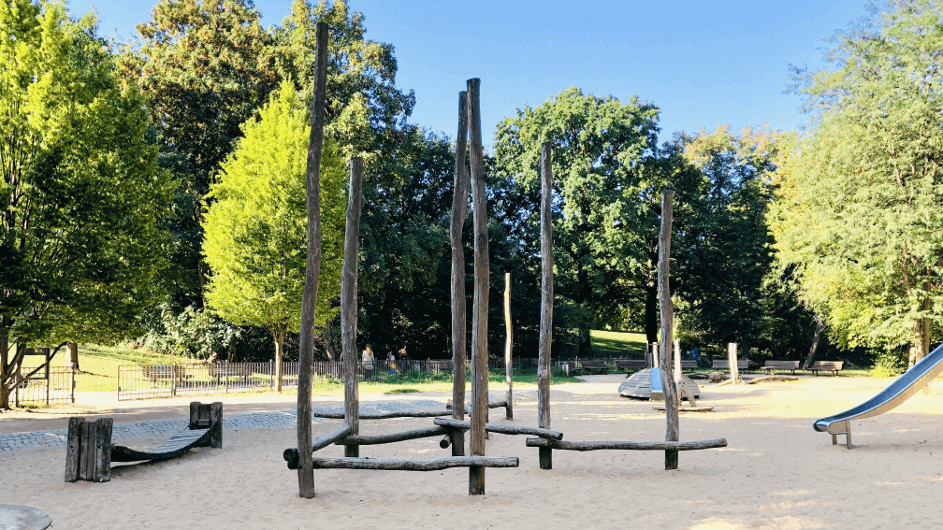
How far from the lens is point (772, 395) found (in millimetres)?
22469

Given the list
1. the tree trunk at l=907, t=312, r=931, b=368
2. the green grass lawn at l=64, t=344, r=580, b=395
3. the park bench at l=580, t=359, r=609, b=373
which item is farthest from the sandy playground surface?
the park bench at l=580, t=359, r=609, b=373

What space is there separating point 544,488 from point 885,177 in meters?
23.6

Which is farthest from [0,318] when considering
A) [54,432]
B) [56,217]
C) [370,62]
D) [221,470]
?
[370,62]

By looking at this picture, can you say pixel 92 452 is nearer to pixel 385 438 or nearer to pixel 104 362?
pixel 385 438

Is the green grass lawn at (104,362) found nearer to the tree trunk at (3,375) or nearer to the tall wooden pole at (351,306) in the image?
the tree trunk at (3,375)

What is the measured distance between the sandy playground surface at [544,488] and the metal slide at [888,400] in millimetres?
365

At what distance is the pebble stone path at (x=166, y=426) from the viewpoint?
479 inches

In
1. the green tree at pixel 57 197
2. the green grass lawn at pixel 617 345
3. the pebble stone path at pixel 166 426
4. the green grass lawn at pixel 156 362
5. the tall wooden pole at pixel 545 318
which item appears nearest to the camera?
the tall wooden pole at pixel 545 318

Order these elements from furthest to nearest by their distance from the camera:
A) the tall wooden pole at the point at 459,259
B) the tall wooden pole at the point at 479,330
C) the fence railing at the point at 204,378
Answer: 1. the fence railing at the point at 204,378
2. the tall wooden pole at the point at 459,259
3. the tall wooden pole at the point at 479,330

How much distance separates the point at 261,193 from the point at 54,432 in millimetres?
12843

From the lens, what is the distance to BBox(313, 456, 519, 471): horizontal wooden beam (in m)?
8.03

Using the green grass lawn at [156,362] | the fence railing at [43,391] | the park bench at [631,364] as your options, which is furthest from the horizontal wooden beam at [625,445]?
the park bench at [631,364]

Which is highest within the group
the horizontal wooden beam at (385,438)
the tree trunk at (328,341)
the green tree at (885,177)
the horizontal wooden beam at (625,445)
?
the green tree at (885,177)

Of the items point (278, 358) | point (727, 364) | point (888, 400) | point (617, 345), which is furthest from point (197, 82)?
point (617, 345)
